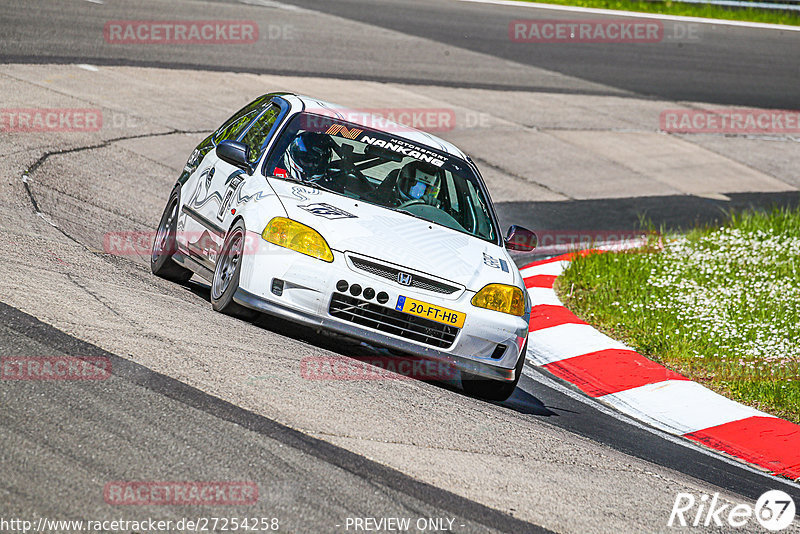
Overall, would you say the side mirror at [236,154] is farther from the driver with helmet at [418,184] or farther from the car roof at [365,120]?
the driver with helmet at [418,184]

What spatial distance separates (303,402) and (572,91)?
15179 mm

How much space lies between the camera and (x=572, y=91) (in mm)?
19469

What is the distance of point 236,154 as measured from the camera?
723 centimetres

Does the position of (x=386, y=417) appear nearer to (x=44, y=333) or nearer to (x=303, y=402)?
(x=303, y=402)

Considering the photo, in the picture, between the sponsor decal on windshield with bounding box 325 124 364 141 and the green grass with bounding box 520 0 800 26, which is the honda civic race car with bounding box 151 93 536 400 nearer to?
the sponsor decal on windshield with bounding box 325 124 364 141

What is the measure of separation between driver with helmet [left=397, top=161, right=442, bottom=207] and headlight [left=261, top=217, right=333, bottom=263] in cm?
106

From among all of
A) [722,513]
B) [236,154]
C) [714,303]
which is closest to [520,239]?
[236,154]

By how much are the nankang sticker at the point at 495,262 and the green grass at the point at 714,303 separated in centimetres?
230

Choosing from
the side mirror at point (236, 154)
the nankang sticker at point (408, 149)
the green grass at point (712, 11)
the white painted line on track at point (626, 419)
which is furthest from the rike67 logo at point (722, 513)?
the green grass at point (712, 11)

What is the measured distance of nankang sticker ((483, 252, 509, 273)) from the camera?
22.7 feet

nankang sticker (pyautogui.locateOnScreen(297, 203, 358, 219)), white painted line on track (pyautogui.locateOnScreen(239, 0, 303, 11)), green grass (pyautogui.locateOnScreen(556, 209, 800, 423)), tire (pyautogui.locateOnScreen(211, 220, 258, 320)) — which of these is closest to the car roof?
nankang sticker (pyautogui.locateOnScreen(297, 203, 358, 219))

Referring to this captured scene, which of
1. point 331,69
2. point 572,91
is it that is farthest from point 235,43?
point 572,91

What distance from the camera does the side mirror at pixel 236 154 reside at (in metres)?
7.23

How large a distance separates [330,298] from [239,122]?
2670 mm
